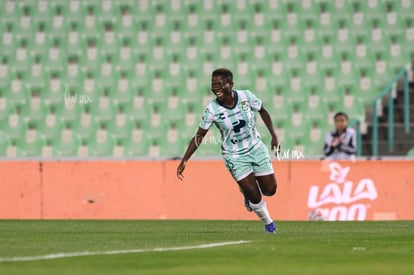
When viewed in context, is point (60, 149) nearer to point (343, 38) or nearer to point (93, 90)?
point (93, 90)

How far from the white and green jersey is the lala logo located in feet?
16.6

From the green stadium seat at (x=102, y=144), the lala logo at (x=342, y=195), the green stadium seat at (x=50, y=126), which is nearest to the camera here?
the lala logo at (x=342, y=195)

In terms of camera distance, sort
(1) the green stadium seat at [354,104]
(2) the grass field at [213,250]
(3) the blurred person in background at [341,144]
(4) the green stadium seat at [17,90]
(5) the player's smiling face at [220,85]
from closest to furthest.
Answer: (2) the grass field at [213,250], (5) the player's smiling face at [220,85], (3) the blurred person in background at [341,144], (1) the green stadium seat at [354,104], (4) the green stadium seat at [17,90]

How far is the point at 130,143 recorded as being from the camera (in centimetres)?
2111

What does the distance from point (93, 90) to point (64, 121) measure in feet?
3.05

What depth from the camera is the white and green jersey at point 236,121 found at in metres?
12.2

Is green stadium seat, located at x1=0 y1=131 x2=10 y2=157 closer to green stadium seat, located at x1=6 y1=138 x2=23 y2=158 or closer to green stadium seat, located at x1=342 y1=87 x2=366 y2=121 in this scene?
green stadium seat, located at x1=6 y1=138 x2=23 y2=158

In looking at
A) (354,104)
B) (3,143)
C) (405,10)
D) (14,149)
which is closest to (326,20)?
(405,10)

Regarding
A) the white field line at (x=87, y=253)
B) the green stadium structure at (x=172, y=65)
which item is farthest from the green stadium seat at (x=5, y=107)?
Result: the white field line at (x=87, y=253)

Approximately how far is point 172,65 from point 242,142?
992cm

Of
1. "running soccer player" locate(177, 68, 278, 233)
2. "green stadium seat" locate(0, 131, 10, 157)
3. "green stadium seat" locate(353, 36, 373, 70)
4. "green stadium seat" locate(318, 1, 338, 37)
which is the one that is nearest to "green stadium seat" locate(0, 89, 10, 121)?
"green stadium seat" locate(0, 131, 10, 157)

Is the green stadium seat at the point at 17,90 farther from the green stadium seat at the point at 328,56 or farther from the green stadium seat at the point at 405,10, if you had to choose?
the green stadium seat at the point at 405,10

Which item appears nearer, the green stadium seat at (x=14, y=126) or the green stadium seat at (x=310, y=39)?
the green stadium seat at (x=14, y=126)

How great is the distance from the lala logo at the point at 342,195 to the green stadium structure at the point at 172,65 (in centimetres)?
290
